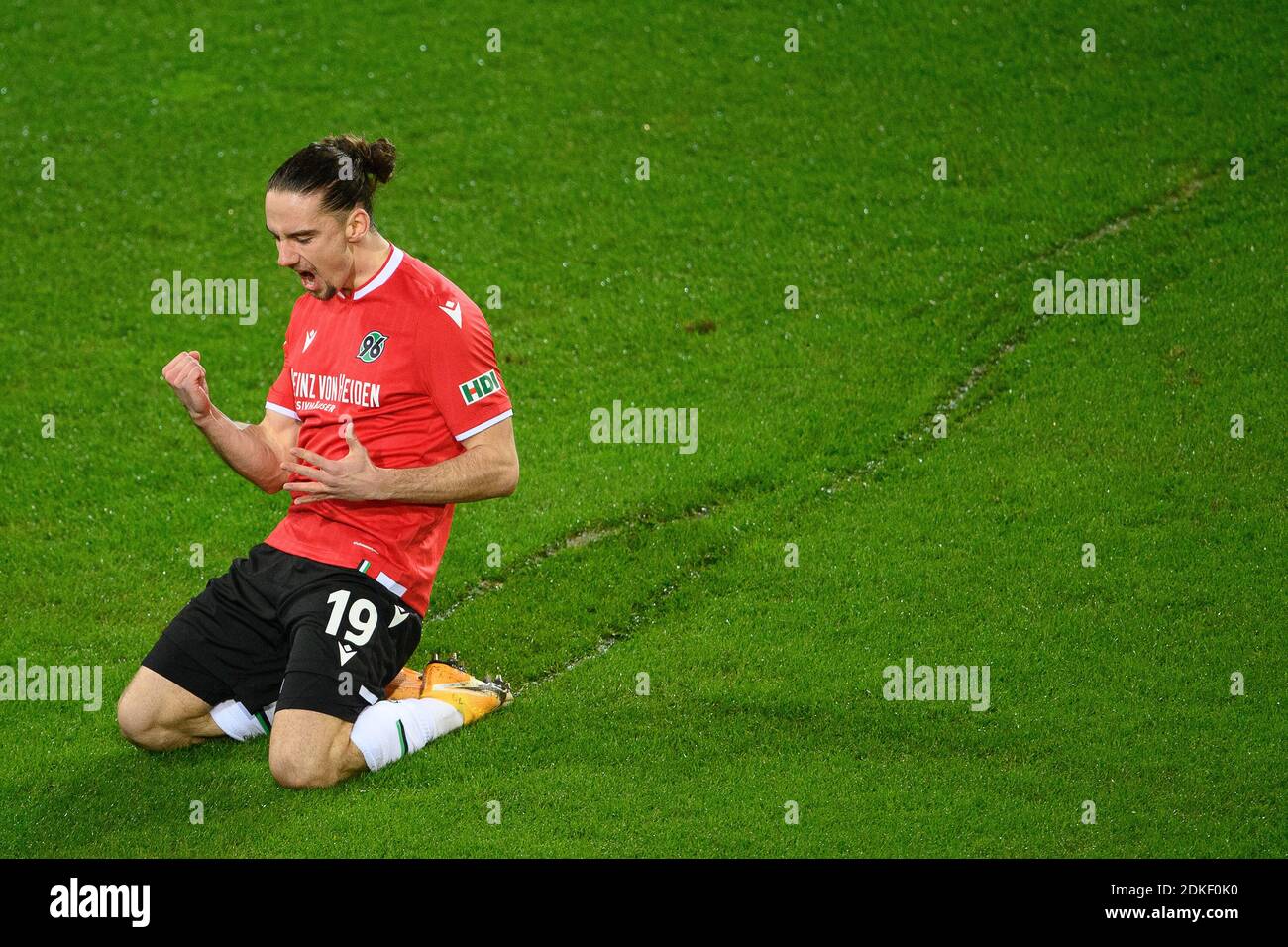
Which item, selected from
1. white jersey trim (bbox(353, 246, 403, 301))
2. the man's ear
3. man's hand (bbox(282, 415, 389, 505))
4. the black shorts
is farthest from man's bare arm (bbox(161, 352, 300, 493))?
the man's ear

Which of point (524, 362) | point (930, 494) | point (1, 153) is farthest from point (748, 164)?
point (1, 153)

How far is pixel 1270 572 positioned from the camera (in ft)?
28.2

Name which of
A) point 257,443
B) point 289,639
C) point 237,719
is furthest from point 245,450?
point 237,719

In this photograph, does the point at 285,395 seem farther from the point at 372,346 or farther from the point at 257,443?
the point at 372,346

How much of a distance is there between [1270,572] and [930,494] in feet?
7.10

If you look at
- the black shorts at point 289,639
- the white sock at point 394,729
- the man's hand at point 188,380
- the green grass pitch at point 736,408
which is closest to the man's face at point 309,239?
the man's hand at point 188,380

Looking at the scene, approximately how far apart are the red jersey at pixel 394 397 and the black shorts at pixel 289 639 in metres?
0.13

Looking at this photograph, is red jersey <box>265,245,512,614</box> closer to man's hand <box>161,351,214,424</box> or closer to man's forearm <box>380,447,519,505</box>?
man's forearm <box>380,447,519,505</box>

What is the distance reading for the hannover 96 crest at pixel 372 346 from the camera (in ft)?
→ 24.4

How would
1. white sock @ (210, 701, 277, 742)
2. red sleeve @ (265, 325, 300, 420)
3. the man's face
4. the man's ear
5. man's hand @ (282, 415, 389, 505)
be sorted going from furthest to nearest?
1. red sleeve @ (265, 325, 300, 420)
2. white sock @ (210, 701, 277, 742)
3. the man's ear
4. the man's face
5. man's hand @ (282, 415, 389, 505)

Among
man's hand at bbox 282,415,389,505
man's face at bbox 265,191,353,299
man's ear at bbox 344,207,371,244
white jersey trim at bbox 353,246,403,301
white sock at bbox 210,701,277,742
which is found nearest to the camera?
man's hand at bbox 282,415,389,505

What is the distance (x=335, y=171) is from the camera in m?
7.30

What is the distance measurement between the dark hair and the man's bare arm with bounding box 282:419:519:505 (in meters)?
1.16

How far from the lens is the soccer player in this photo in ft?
23.6
